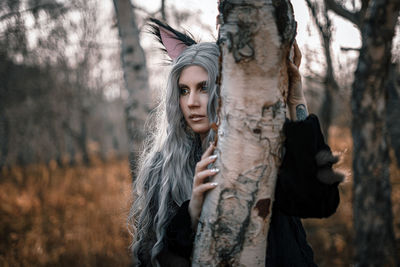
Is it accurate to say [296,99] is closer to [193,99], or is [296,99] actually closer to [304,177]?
[304,177]

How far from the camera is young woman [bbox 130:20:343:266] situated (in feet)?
3.32

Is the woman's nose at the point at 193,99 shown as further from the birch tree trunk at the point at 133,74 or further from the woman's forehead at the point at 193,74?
the birch tree trunk at the point at 133,74

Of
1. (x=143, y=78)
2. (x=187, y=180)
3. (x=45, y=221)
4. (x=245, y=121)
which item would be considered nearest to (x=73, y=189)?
(x=45, y=221)

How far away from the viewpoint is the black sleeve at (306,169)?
998 mm

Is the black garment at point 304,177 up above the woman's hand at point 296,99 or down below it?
below

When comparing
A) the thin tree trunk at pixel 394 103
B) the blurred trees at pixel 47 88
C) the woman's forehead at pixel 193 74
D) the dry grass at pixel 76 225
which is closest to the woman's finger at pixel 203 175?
the woman's forehead at pixel 193 74

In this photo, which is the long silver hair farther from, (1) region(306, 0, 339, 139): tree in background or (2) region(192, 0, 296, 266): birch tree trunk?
(1) region(306, 0, 339, 139): tree in background

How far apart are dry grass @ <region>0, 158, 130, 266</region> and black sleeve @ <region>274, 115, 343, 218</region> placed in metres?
1.47

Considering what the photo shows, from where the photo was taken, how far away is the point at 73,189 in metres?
7.71

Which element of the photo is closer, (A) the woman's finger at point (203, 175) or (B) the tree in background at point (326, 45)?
(A) the woman's finger at point (203, 175)

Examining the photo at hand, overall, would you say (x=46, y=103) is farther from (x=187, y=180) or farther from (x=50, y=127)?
(x=187, y=180)

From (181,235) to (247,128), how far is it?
2.15 feet

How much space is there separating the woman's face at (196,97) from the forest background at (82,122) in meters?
0.47

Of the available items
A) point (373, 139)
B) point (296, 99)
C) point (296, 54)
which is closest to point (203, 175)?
point (296, 99)
